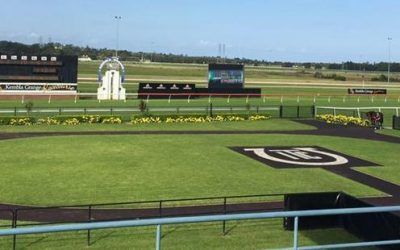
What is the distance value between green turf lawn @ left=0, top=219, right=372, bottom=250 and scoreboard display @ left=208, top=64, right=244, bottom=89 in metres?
58.4

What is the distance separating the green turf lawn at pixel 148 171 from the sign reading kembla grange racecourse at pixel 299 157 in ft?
2.82

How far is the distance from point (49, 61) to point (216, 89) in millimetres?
21241

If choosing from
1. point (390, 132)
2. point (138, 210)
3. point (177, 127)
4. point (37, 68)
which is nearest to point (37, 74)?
point (37, 68)

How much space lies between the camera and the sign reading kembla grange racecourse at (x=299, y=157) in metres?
25.7

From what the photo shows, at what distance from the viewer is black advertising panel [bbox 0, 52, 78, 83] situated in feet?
187

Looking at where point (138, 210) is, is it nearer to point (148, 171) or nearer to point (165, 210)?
point (165, 210)

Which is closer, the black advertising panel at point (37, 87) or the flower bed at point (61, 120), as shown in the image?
the flower bed at point (61, 120)

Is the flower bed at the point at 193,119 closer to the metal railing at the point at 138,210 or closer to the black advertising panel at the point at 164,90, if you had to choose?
the black advertising panel at the point at 164,90

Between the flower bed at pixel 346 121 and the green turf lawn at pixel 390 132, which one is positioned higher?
the flower bed at pixel 346 121

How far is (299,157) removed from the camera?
27656 mm

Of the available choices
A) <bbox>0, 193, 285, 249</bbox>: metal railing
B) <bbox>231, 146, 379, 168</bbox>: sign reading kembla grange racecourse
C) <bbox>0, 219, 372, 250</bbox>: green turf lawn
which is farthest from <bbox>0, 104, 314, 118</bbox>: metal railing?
<bbox>0, 219, 372, 250</bbox>: green turf lawn

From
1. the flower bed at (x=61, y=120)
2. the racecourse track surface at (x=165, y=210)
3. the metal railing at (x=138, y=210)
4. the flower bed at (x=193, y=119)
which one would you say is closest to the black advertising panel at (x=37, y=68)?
the flower bed at (x=61, y=120)

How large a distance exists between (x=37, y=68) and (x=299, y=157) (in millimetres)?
37976

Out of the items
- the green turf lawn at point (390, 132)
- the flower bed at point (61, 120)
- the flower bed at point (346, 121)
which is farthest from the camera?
the flower bed at point (346, 121)
